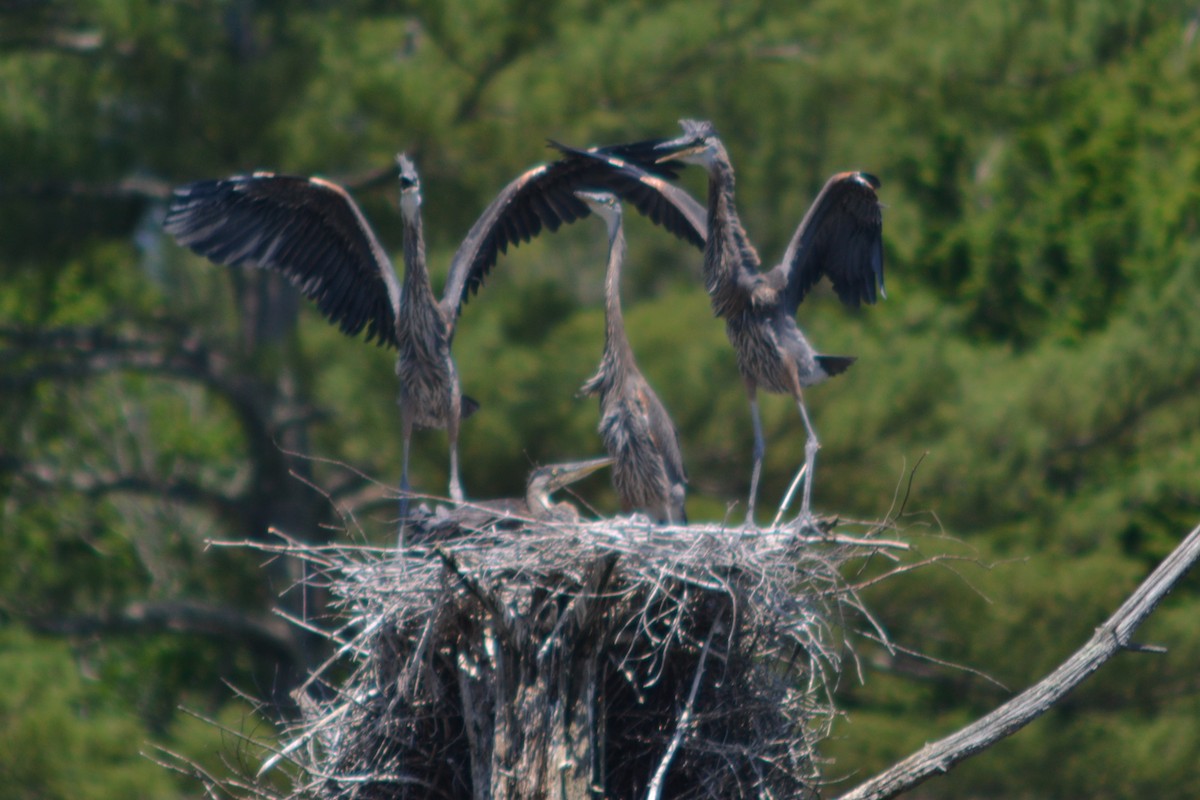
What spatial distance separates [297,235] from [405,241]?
0.54m

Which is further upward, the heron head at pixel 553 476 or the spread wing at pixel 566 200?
the spread wing at pixel 566 200

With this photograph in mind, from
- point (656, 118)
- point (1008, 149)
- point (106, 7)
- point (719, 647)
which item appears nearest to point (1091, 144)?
point (1008, 149)

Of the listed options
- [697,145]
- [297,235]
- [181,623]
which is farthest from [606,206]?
[181,623]

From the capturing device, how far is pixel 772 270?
635 centimetres

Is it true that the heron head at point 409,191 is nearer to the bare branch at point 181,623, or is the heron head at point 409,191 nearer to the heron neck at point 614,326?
the heron neck at point 614,326

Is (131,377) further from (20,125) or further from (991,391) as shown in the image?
(991,391)

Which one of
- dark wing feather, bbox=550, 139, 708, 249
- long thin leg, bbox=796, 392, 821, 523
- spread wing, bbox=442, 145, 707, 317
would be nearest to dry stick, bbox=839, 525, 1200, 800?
long thin leg, bbox=796, 392, 821, 523

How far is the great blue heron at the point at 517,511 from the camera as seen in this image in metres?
5.75

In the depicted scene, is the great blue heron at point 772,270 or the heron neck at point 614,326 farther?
the heron neck at point 614,326

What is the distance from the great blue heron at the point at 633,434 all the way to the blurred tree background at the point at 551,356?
3675 mm

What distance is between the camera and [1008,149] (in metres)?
13.9

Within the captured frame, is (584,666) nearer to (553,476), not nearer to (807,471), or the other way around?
(807,471)

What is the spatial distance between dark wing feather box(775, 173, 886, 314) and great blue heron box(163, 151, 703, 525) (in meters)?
0.44

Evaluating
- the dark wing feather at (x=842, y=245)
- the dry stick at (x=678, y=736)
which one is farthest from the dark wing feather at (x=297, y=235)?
the dry stick at (x=678, y=736)
